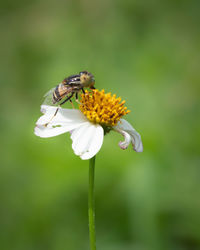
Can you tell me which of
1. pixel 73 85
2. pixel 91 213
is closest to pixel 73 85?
pixel 73 85

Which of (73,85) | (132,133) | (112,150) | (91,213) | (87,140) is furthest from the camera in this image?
(112,150)

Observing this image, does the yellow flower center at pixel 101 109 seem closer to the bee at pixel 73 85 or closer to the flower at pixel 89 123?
the flower at pixel 89 123

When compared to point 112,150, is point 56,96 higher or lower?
higher

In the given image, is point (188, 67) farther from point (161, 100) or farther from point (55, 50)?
point (55, 50)

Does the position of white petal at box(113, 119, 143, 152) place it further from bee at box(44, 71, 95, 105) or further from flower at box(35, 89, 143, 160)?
bee at box(44, 71, 95, 105)

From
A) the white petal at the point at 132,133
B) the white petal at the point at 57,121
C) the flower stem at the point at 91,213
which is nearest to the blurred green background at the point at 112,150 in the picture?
the white petal at the point at 132,133

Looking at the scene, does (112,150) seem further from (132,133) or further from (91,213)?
(91,213)

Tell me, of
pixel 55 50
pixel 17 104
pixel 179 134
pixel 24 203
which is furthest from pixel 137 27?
pixel 24 203

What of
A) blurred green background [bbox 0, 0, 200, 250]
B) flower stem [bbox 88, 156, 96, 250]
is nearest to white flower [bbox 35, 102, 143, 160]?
flower stem [bbox 88, 156, 96, 250]
